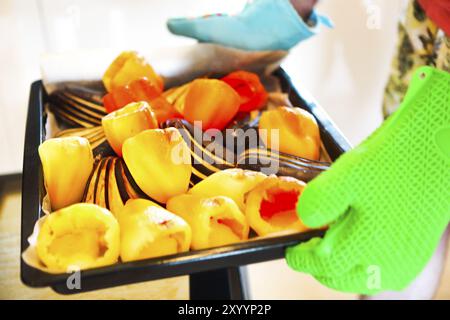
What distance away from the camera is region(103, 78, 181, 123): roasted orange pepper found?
56 cm

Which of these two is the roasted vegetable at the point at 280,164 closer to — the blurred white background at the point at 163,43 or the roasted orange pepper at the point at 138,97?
the roasted orange pepper at the point at 138,97

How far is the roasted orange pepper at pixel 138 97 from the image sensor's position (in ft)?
1.85

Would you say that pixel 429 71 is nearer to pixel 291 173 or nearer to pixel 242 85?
pixel 291 173

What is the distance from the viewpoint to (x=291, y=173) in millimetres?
464

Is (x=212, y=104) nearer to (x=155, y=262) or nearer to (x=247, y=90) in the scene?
(x=247, y=90)

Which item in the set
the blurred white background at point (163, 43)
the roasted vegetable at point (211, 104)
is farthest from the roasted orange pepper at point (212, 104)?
the blurred white background at point (163, 43)

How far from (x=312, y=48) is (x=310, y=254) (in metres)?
0.84

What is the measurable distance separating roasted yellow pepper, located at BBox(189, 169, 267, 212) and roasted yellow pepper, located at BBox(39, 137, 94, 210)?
4.2 inches

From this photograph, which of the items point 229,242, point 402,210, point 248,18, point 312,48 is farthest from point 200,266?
point 312,48

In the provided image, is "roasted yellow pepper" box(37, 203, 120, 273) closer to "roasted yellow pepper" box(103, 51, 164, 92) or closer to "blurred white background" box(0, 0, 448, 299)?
"roasted yellow pepper" box(103, 51, 164, 92)

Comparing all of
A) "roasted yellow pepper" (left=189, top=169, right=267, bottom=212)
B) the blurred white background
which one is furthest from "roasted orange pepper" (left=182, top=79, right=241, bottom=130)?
the blurred white background

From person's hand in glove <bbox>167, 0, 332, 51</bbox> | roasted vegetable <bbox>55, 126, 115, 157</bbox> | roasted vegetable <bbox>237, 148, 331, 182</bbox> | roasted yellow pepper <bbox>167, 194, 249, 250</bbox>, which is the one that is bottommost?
roasted yellow pepper <bbox>167, 194, 249, 250</bbox>

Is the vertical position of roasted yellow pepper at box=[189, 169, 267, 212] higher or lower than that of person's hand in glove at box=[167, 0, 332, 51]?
lower

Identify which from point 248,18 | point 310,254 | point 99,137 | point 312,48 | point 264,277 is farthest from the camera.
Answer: point 312,48
